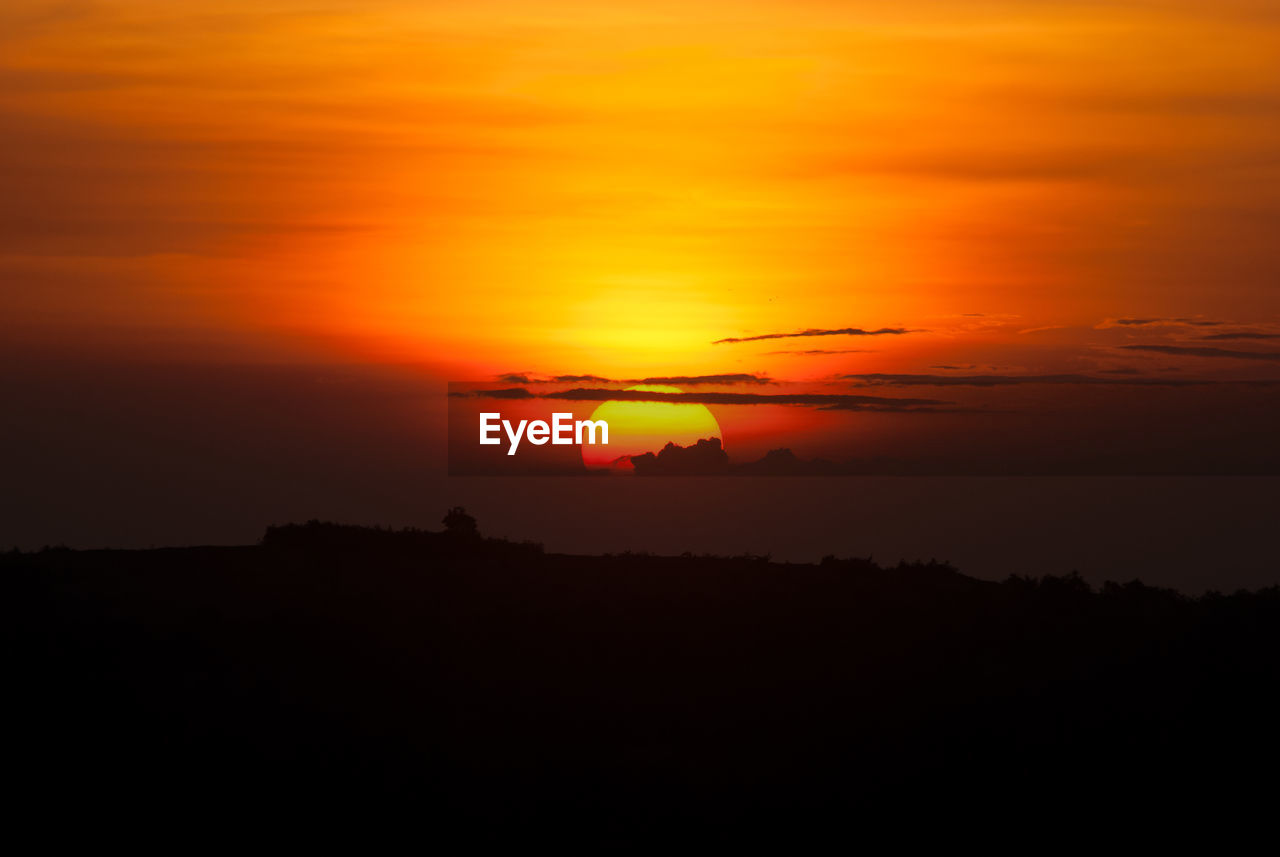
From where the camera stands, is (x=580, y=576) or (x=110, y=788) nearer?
(x=110, y=788)

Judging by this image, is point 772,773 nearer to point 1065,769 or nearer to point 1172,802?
point 1065,769

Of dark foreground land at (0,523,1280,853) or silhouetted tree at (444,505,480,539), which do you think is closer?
dark foreground land at (0,523,1280,853)

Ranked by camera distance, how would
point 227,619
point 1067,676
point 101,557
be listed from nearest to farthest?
point 1067,676, point 227,619, point 101,557

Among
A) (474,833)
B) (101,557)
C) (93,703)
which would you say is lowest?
(474,833)

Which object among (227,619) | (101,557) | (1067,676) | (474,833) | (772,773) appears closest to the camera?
(474,833)

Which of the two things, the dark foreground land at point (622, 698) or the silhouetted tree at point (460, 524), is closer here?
the dark foreground land at point (622, 698)

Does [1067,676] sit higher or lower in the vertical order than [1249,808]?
higher

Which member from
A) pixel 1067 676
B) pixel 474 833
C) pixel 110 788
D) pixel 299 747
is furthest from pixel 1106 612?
pixel 110 788
